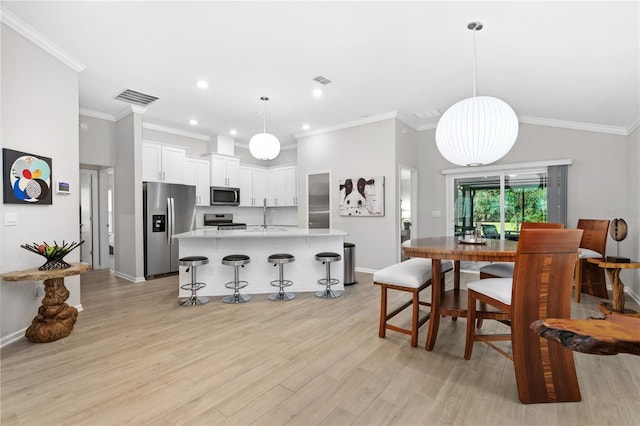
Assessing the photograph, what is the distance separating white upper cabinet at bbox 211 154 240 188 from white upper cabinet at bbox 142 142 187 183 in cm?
64

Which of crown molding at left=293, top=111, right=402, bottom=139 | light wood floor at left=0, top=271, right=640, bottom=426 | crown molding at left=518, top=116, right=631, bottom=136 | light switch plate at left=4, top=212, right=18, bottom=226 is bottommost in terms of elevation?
light wood floor at left=0, top=271, right=640, bottom=426

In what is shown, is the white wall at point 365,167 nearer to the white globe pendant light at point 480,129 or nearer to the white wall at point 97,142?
the white globe pendant light at point 480,129

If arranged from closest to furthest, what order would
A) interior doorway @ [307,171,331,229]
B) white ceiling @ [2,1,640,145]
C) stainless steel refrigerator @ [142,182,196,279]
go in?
white ceiling @ [2,1,640,145]
stainless steel refrigerator @ [142,182,196,279]
interior doorway @ [307,171,331,229]

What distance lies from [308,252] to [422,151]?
10.8 ft

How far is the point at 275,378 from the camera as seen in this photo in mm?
2172

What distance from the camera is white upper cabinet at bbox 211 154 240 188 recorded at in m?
6.53

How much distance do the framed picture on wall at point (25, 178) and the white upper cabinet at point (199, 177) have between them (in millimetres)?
2985

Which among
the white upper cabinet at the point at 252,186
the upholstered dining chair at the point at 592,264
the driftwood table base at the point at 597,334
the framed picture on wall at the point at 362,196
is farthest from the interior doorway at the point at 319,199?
the driftwood table base at the point at 597,334

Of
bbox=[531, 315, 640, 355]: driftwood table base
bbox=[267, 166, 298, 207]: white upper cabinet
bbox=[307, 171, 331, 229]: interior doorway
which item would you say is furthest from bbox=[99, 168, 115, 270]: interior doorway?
bbox=[531, 315, 640, 355]: driftwood table base

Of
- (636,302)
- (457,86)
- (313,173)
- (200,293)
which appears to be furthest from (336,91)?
(636,302)

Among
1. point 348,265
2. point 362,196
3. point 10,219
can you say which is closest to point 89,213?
point 10,219

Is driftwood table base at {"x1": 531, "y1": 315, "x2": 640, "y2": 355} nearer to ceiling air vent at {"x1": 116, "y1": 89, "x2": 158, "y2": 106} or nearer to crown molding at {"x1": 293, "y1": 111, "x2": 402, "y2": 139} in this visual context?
crown molding at {"x1": 293, "y1": 111, "x2": 402, "y2": 139}

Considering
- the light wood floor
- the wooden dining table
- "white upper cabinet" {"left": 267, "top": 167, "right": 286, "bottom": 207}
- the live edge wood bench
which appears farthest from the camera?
"white upper cabinet" {"left": 267, "top": 167, "right": 286, "bottom": 207}

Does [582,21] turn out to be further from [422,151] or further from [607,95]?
[422,151]
